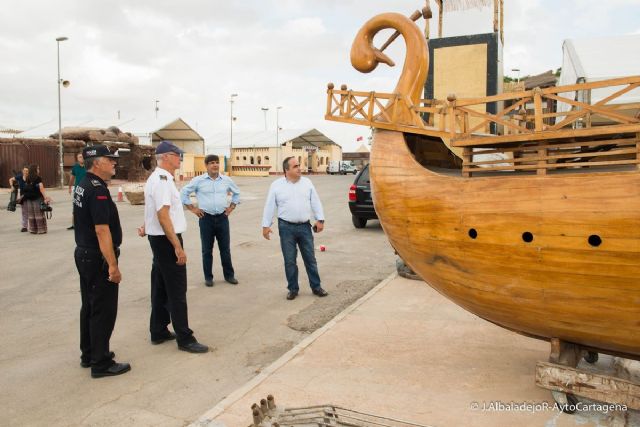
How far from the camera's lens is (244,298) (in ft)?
20.2

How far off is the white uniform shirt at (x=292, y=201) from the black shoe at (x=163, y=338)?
1.92 m

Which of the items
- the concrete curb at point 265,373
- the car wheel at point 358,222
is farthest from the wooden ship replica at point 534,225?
the car wheel at point 358,222

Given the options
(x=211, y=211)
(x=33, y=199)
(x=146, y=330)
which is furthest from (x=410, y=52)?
(x=33, y=199)

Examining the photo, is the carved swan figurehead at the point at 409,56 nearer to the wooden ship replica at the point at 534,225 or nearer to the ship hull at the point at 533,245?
the wooden ship replica at the point at 534,225

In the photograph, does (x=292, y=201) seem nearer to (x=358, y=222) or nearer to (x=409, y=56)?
(x=409, y=56)

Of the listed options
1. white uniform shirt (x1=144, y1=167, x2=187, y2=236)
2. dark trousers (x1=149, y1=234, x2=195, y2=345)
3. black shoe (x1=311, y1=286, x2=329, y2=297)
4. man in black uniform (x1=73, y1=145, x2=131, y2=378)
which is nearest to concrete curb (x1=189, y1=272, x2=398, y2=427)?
black shoe (x1=311, y1=286, x2=329, y2=297)

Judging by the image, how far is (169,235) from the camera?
424 centimetres

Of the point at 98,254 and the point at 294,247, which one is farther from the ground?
the point at 98,254

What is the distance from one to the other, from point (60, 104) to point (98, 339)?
1021 inches

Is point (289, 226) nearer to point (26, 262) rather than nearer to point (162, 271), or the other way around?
point (162, 271)

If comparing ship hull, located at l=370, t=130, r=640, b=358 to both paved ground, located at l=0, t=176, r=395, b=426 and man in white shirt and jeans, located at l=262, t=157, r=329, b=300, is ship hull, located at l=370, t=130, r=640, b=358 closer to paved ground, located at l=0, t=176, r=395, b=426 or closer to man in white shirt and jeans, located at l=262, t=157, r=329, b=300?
paved ground, located at l=0, t=176, r=395, b=426

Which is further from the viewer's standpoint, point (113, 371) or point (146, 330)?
point (146, 330)

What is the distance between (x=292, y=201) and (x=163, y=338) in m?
2.20

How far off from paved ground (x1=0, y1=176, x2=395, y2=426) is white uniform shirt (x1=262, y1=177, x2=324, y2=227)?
3.25 feet
